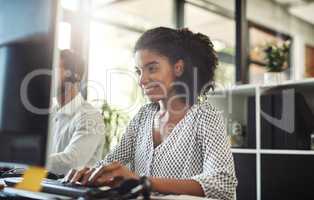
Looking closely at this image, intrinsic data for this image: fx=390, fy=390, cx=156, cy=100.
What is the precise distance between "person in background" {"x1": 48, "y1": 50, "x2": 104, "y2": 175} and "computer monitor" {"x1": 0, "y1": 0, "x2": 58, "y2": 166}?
1.04m

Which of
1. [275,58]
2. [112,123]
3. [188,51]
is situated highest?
[275,58]

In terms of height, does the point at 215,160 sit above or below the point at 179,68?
below

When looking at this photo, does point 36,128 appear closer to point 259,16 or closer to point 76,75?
point 76,75

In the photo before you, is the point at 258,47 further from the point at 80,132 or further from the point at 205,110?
the point at 205,110

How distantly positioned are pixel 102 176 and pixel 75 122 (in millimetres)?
1115

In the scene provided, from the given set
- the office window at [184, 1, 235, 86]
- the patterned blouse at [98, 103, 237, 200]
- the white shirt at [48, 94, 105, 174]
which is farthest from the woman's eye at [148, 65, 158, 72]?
the office window at [184, 1, 235, 86]

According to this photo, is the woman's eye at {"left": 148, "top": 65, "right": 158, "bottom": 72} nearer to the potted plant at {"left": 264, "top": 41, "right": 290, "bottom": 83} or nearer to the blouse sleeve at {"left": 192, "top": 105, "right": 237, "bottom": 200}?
the blouse sleeve at {"left": 192, "top": 105, "right": 237, "bottom": 200}

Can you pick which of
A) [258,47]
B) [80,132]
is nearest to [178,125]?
[80,132]

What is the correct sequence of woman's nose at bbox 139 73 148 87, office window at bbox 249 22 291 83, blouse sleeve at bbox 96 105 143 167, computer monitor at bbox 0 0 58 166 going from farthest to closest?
office window at bbox 249 22 291 83 < blouse sleeve at bbox 96 105 143 167 < woman's nose at bbox 139 73 148 87 < computer monitor at bbox 0 0 58 166

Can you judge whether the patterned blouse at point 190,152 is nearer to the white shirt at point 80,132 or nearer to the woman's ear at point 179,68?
the woman's ear at point 179,68

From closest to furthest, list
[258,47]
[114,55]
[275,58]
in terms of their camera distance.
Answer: [275,58], [258,47], [114,55]

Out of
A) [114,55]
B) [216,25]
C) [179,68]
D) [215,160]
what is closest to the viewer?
[215,160]

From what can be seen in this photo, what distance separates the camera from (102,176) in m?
0.92

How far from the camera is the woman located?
3.49ft
